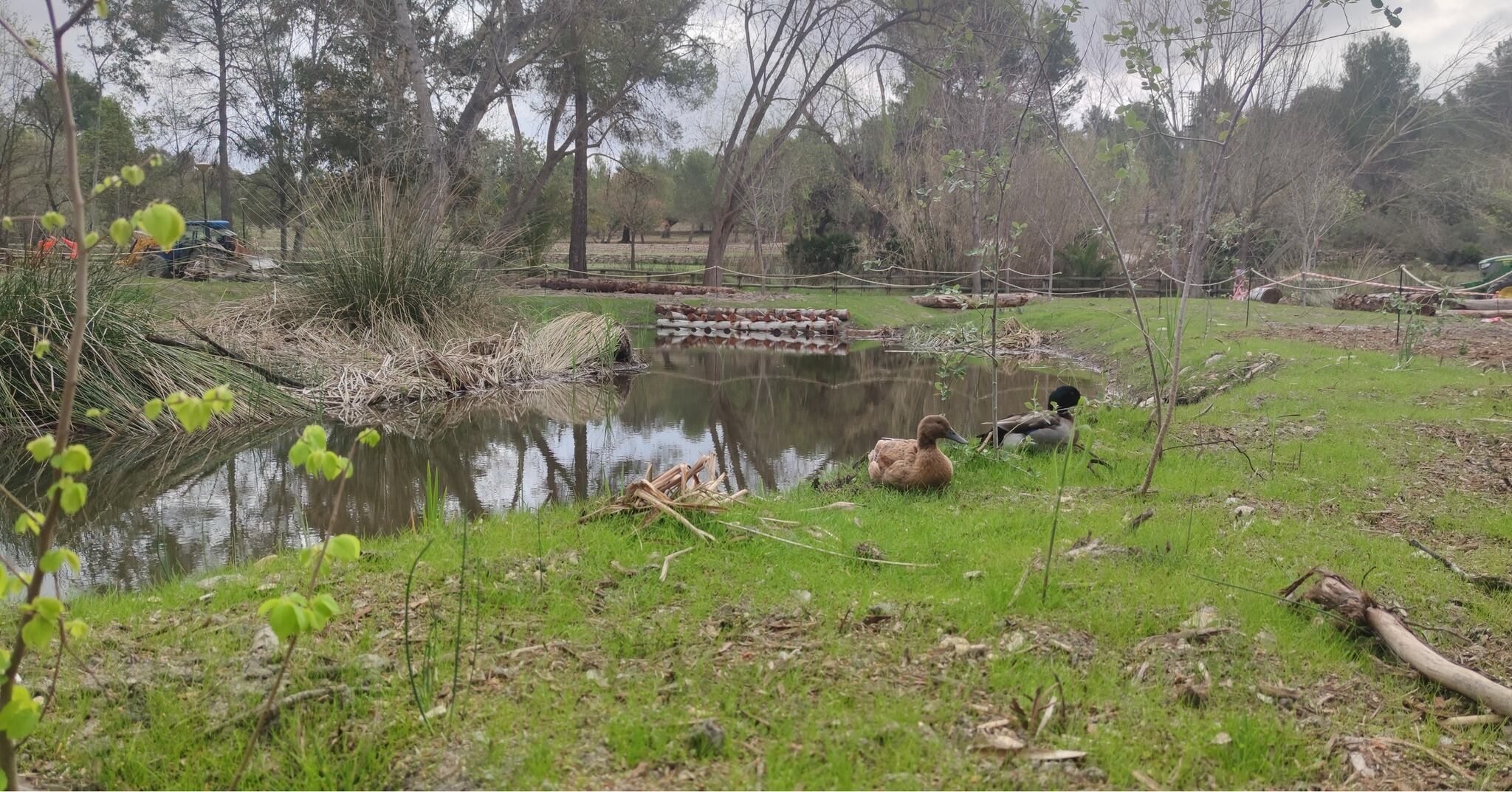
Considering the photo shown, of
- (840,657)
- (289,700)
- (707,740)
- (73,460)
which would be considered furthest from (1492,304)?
(73,460)

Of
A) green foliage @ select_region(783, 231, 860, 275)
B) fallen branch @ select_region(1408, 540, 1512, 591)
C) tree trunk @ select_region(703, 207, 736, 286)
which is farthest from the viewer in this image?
green foliage @ select_region(783, 231, 860, 275)

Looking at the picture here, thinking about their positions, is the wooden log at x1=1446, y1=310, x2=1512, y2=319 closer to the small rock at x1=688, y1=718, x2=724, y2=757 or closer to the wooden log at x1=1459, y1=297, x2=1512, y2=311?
the wooden log at x1=1459, y1=297, x2=1512, y2=311

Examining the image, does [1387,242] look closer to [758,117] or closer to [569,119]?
[758,117]

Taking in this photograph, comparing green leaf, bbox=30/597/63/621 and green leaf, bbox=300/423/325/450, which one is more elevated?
green leaf, bbox=300/423/325/450

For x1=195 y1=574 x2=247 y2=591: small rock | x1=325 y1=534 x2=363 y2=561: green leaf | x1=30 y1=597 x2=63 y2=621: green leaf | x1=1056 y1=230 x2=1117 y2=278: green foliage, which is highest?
x1=1056 y1=230 x2=1117 y2=278: green foliage

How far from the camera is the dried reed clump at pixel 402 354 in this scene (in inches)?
429

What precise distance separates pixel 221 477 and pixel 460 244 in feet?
21.0

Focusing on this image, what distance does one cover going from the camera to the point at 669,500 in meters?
5.02

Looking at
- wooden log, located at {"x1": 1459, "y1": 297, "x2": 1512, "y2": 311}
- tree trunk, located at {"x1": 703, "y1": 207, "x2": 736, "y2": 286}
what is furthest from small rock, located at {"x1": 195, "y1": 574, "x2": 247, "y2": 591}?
tree trunk, located at {"x1": 703, "y1": 207, "x2": 736, "y2": 286}

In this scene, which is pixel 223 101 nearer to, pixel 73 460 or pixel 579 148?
pixel 579 148

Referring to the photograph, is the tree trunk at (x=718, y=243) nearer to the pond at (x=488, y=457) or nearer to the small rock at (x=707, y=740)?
the pond at (x=488, y=457)

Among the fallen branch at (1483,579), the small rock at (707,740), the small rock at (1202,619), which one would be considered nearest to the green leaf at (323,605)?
the small rock at (707,740)

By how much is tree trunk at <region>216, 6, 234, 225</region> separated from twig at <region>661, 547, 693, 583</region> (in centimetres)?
2868

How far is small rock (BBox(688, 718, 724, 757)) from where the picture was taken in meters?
2.69
